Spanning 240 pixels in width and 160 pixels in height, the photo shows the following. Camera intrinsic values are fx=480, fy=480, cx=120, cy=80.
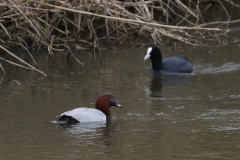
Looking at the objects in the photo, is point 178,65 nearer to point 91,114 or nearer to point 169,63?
point 169,63

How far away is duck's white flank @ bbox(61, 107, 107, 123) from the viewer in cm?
727

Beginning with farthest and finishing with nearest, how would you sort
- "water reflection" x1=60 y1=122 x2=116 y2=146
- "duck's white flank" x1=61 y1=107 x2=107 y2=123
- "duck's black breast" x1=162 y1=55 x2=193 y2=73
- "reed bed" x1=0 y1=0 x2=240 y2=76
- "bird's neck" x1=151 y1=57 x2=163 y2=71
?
"reed bed" x1=0 y1=0 x2=240 y2=76, "bird's neck" x1=151 y1=57 x2=163 y2=71, "duck's black breast" x1=162 y1=55 x2=193 y2=73, "duck's white flank" x1=61 y1=107 x2=107 y2=123, "water reflection" x1=60 y1=122 x2=116 y2=146

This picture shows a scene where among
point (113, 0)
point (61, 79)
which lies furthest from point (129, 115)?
point (113, 0)

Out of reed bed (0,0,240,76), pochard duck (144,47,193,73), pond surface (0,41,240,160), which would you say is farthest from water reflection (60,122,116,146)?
pochard duck (144,47,193,73)

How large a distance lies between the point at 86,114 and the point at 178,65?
18.5 ft

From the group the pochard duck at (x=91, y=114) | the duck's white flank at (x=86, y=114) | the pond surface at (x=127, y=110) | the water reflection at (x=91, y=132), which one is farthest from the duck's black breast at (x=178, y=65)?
the water reflection at (x=91, y=132)

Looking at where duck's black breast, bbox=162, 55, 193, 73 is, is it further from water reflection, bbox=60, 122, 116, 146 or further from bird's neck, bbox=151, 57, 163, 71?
water reflection, bbox=60, 122, 116, 146

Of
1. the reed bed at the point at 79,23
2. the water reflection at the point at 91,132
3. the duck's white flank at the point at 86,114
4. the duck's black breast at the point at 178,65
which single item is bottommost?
the water reflection at the point at 91,132

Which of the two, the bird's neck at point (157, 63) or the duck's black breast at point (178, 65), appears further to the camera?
the bird's neck at point (157, 63)

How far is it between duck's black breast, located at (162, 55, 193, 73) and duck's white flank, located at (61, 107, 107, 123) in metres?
5.22

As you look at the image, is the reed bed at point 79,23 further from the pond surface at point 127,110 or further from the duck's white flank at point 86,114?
the duck's white flank at point 86,114

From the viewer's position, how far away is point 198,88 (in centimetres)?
1020

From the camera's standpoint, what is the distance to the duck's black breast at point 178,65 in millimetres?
12438

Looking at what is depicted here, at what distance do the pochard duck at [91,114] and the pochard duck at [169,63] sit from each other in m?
4.83
